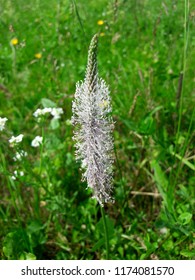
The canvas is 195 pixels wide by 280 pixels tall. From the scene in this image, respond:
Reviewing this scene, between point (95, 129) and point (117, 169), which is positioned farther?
point (117, 169)

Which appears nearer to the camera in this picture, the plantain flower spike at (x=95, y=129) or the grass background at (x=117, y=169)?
the plantain flower spike at (x=95, y=129)

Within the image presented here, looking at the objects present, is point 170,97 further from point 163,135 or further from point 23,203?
point 23,203

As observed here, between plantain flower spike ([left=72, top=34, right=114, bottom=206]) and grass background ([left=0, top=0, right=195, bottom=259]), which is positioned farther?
grass background ([left=0, top=0, right=195, bottom=259])

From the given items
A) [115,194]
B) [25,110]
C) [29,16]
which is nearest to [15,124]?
[25,110]
